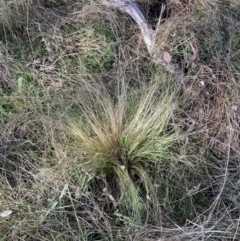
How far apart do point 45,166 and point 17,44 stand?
2.65 ft

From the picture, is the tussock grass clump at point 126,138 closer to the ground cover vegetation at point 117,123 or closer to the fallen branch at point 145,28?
the ground cover vegetation at point 117,123

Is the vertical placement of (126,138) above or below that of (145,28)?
below

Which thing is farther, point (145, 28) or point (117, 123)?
point (145, 28)

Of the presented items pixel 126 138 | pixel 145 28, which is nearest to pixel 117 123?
pixel 126 138

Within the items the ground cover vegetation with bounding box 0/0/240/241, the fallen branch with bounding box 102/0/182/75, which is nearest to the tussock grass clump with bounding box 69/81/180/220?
Result: the ground cover vegetation with bounding box 0/0/240/241

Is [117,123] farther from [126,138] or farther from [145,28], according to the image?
[145,28]

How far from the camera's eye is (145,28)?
230 centimetres

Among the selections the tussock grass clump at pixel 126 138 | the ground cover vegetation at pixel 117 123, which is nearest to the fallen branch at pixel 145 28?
the ground cover vegetation at pixel 117 123

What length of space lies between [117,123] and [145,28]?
0.66 m

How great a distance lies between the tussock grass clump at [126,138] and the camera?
1.86 meters

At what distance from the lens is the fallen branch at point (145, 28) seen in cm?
221

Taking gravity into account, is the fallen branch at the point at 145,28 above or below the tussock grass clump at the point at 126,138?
above

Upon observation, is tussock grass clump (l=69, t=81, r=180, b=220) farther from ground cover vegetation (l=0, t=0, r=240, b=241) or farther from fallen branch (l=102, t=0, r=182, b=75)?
fallen branch (l=102, t=0, r=182, b=75)

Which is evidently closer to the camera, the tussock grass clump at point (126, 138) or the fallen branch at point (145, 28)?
the tussock grass clump at point (126, 138)
